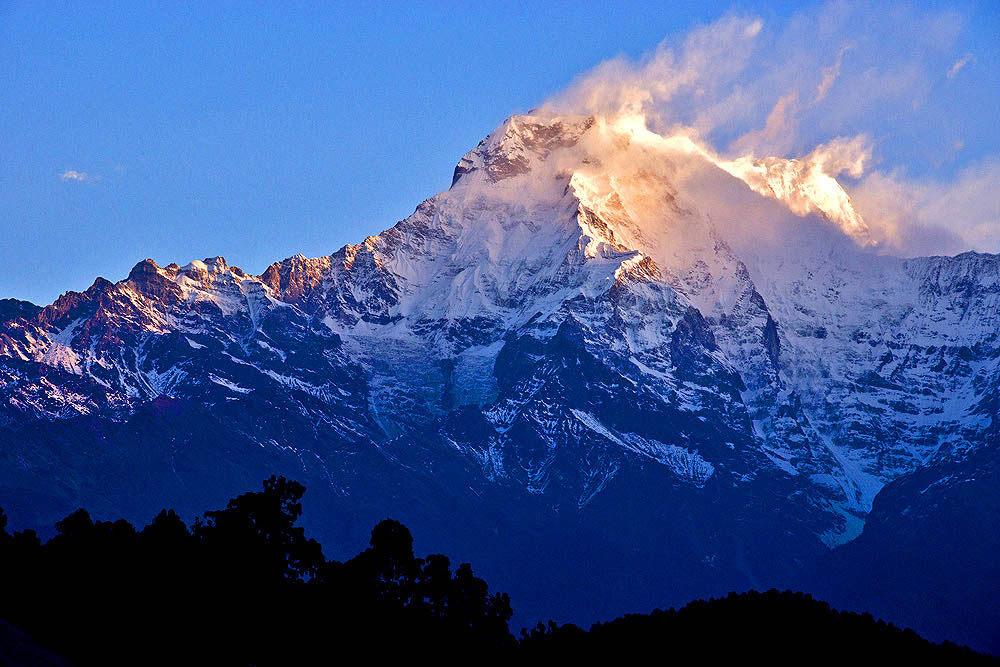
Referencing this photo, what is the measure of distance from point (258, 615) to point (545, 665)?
882 inches

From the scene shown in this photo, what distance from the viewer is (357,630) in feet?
474

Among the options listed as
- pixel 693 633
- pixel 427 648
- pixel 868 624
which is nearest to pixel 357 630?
pixel 427 648

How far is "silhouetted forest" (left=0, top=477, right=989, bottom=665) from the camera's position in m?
132

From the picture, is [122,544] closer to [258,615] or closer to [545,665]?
[258,615]

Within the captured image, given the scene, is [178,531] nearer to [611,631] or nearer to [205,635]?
[205,635]

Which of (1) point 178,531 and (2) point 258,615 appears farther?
(1) point 178,531

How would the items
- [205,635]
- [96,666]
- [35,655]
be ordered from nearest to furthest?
[35,655] < [96,666] < [205,635]

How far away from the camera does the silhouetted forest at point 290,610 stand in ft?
435

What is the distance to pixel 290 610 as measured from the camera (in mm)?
144000

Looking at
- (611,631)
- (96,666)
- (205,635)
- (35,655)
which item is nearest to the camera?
(35,655)

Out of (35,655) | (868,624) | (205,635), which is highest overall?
(868,624)

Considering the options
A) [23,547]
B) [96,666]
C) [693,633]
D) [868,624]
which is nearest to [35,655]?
[96,666]

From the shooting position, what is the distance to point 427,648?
14675 centimetres

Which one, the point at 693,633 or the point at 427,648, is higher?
the point at 693,633
